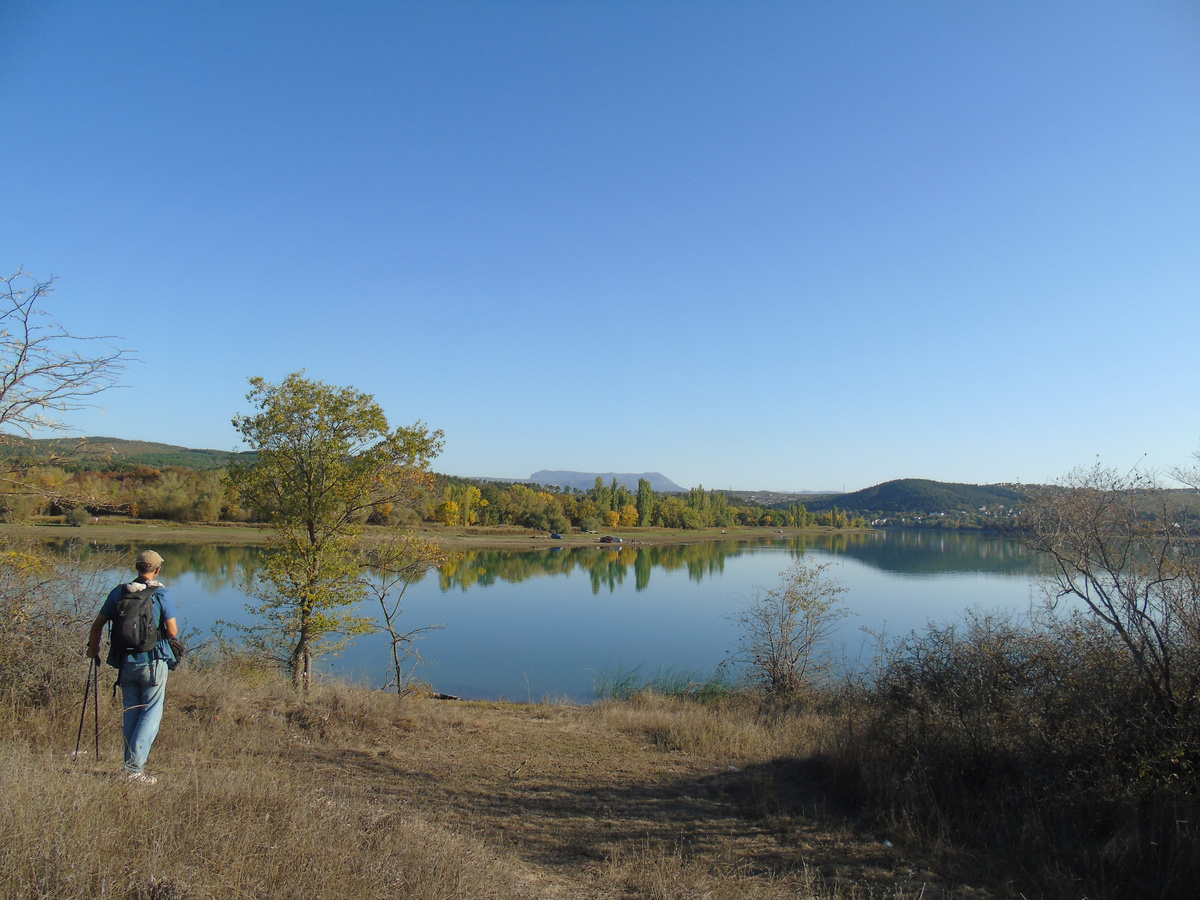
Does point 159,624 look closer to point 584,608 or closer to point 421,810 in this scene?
point 421,810

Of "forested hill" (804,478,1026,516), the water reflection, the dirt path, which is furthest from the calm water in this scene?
"forested hill" (804,478,1026,516)

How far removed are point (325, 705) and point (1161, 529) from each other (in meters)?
9.64

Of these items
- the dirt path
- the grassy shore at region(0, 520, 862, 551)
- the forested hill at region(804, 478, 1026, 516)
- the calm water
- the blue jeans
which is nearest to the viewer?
the dirt path

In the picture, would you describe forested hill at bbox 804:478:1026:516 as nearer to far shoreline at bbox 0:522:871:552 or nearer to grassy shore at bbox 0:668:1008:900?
far shoreline at bbox 0:522:871:552

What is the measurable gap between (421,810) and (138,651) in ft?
8.79

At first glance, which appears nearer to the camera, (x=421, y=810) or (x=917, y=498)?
(x=421, y=810)

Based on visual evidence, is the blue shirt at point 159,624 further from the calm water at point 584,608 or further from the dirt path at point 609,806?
the calm water at point 584,608

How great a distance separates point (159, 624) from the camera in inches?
205

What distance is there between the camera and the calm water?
20234 millimetres

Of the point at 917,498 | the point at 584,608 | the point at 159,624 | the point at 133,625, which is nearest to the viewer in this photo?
the point at 133,625

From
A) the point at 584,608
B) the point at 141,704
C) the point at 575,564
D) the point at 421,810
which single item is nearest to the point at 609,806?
the point at 421,810

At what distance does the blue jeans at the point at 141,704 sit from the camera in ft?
16.4

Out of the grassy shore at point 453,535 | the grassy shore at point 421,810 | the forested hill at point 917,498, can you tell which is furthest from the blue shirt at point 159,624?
the forested hill at point 917,498

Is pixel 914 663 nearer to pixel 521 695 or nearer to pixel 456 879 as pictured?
pixel 456 879
